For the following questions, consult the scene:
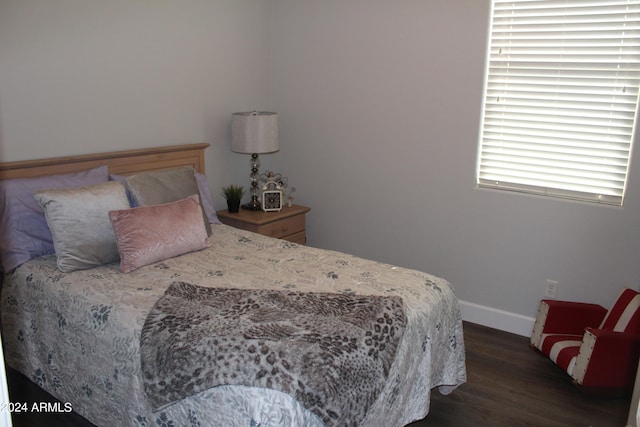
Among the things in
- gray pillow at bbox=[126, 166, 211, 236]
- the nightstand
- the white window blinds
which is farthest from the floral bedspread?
the white window blinds

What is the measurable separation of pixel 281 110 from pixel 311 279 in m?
2.13

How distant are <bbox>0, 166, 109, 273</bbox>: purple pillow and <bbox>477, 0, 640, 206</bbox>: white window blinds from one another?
266 cm

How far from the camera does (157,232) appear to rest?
2.83m

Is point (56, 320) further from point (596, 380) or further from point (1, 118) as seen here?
point (596, 380)

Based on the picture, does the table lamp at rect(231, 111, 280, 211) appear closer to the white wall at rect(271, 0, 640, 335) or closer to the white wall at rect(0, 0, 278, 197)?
the white wall at rect(0, 0, 278, 197)

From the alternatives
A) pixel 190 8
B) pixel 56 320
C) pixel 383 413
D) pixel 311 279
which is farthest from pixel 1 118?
pixel 383 413

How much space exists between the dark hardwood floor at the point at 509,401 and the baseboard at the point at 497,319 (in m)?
0.29

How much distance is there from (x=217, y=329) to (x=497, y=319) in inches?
86.2

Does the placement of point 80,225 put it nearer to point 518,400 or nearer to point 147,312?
point 147,312

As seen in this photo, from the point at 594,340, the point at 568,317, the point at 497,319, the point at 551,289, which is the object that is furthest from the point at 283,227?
the point at 594,340

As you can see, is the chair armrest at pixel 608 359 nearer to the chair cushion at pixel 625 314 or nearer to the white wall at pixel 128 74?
the chair cushion at pixel 625 314

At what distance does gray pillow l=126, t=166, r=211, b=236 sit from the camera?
307 cm

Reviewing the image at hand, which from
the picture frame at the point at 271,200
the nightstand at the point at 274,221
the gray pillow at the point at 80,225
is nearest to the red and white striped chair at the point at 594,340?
the nightstand at the point at 274,221

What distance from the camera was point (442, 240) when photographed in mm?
3777
